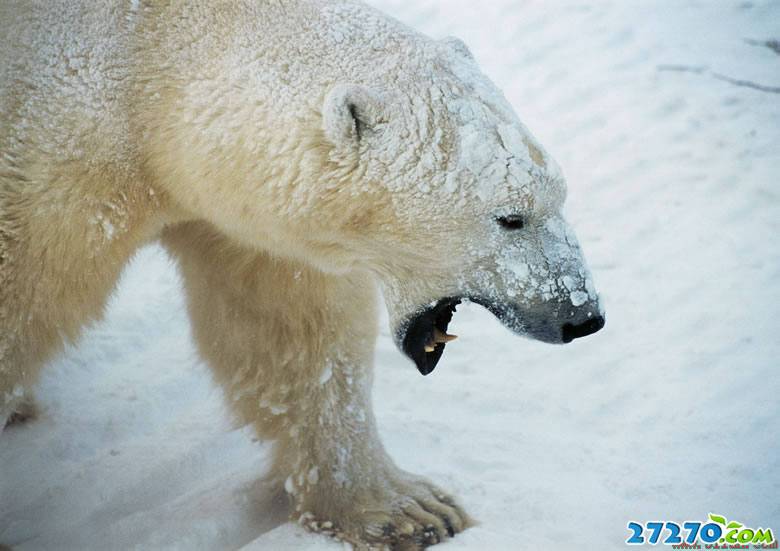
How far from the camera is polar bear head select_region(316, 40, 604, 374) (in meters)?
2.21

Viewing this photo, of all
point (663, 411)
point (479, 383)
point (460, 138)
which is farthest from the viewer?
point (479, 383)

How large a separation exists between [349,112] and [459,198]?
13.7 inches

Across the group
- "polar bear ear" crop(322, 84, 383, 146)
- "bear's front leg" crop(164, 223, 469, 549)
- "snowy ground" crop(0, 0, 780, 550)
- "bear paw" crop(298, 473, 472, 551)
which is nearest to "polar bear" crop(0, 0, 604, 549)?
"polar bear ear" crop(322, 84, 383, 146)

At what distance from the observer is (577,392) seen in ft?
13.3

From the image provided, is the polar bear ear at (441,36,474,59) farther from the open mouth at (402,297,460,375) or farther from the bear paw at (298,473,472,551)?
the bear paw at (298,473,472,551)

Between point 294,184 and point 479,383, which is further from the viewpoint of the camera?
point 479,383

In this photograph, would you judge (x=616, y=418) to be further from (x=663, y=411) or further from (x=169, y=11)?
(x=169, y=11)

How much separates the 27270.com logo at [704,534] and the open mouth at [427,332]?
111 centimetres

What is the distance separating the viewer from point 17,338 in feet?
7.76

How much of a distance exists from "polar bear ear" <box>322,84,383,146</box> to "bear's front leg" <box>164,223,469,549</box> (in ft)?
2.39

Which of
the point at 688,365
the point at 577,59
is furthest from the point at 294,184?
the point at 577,59

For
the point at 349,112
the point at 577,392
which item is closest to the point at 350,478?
the point at 577,392

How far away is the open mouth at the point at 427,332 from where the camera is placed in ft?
8.07

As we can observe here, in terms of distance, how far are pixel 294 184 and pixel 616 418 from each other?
221 centimetres
